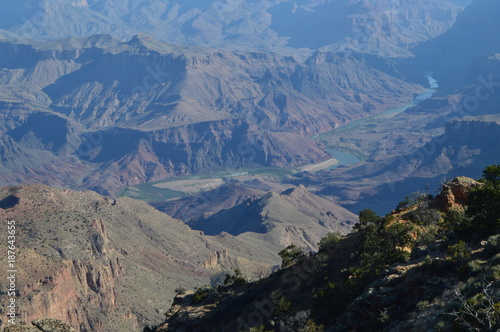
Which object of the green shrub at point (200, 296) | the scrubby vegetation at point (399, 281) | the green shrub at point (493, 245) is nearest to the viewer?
the scrubby vegetation at point (399, 281)

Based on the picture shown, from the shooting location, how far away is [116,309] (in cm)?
9300

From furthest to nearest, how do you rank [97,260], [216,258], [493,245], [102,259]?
[216,258] → [102,259] → [97,260] → [493,245]

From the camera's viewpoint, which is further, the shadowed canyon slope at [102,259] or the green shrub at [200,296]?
the shadowed canyon slope at [102,259]

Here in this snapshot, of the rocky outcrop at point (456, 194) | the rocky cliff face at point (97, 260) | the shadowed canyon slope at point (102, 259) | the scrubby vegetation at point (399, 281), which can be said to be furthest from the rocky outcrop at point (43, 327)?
the rocky cliff face at point (97, 260)

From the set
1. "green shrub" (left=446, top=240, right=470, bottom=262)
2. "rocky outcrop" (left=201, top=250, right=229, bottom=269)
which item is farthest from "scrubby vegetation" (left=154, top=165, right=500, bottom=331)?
"rocky outcrop" (left=201, top=250, right=229, bottom=269)

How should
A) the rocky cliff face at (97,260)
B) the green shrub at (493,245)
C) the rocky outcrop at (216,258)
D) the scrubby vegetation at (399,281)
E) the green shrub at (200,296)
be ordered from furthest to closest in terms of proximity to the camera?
the rocky outcrop at (216,258) < the rocky cliff face at (97,260) < the green shrub at (200,296) < the green shrub at (493,245) < the scrubby vegetation at (399,281)

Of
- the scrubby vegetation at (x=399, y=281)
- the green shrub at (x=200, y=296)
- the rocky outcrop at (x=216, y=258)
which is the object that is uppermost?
the scrubby vegetation at (x=399, y=281)

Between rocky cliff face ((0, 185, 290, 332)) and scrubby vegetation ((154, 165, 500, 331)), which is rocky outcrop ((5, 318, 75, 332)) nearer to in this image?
scrubby vegetation ((154, 165, 500, 331))

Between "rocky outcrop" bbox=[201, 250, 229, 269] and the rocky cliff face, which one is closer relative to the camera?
the rocky cliff face

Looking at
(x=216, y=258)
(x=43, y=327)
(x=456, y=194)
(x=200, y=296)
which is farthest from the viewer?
(x=216, y=258)

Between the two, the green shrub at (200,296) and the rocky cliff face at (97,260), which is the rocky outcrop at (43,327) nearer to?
the green shrub at (200,296)

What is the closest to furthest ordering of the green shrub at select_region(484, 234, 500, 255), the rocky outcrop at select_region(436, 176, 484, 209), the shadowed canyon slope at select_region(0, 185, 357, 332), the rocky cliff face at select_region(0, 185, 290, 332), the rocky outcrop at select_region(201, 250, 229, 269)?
the green shrub at select_region(484, 234, 500, 255), the rocky outcrop at select_region(436, 176, 484, 209), the rocky cliff face at select_region(0, 185, 290, 332), the shadowed canyon slope at select_region(0, 185, 357, 332), the rocky outcrop at select_region(201, 250, 229, 269)

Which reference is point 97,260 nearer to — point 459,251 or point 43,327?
point 43,327

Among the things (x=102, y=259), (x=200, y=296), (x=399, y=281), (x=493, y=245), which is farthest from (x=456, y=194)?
(x=102, y=259)
